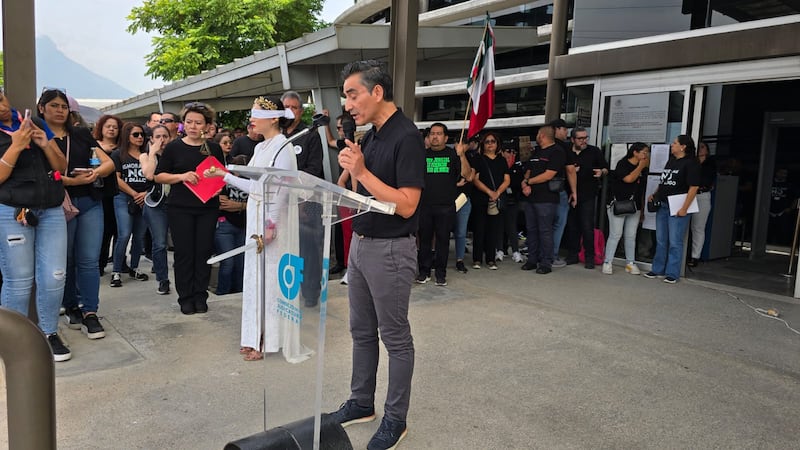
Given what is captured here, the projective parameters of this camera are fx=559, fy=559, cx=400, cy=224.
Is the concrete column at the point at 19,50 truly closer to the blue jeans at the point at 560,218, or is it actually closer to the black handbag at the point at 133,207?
the black handbag at the point at 133,207

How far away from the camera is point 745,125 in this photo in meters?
10.1

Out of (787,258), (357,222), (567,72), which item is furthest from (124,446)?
(787,258)

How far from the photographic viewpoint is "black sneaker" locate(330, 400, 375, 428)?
309cm

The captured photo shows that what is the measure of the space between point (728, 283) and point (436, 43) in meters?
5.13

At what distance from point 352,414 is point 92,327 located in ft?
8.62

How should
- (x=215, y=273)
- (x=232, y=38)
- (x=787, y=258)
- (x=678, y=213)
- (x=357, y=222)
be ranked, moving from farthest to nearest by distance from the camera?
(x=232, y=38), (x=787, y=258), (x=215, y=273), (x=678, y=213), (x=357, y=222)

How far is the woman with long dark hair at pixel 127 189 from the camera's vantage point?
20.3ft

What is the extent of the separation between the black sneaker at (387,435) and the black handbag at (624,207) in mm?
5582

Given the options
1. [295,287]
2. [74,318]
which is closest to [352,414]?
[295,287]

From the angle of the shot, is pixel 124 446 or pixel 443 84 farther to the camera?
pixel 443 84

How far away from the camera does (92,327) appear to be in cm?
451

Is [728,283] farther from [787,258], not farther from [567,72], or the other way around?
[567,72]

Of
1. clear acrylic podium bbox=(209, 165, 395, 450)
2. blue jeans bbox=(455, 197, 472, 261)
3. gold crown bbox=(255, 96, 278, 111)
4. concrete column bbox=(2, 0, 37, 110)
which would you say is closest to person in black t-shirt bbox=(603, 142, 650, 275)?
blue jeans bbox=(455, 197, 472, 261)

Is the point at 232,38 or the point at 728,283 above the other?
the point at 232,38
